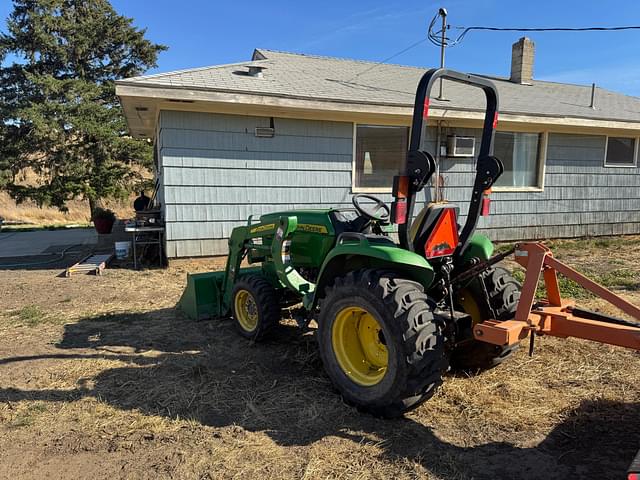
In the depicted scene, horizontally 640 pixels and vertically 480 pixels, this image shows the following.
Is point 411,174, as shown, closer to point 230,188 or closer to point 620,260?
point 230,188

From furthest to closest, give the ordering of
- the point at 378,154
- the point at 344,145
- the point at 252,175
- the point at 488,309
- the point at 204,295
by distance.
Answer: the point at 378,154
the point at 344,145
the point at 252,175
the point at 204,295
the point at 488,309

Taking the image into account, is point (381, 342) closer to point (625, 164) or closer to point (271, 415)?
point (271, 415)

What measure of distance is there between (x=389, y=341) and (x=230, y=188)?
5999 millimetres

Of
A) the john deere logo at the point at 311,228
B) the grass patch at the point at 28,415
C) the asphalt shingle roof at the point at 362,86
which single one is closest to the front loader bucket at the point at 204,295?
the john deere logo at the point at 311,228

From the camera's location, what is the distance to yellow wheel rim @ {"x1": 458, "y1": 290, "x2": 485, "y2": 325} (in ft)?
11.7

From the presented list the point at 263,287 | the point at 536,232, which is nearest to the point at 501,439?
the point at 263,287

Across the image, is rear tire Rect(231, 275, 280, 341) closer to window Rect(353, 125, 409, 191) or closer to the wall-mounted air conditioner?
window Rect(353, 125, 409, 191)

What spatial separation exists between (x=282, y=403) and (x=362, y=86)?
7979 mm

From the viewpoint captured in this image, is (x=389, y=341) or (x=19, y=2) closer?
(x=389, y=341)

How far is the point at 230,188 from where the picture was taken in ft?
27.0

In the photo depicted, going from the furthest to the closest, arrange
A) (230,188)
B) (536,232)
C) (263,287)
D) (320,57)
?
(320,57) → (536,232) → (230,188) → (263,287)

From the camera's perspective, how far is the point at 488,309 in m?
3.45

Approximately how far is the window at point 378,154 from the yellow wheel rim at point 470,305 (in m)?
5.62

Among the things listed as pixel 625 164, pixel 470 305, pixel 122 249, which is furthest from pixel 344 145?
pixel 625 164
